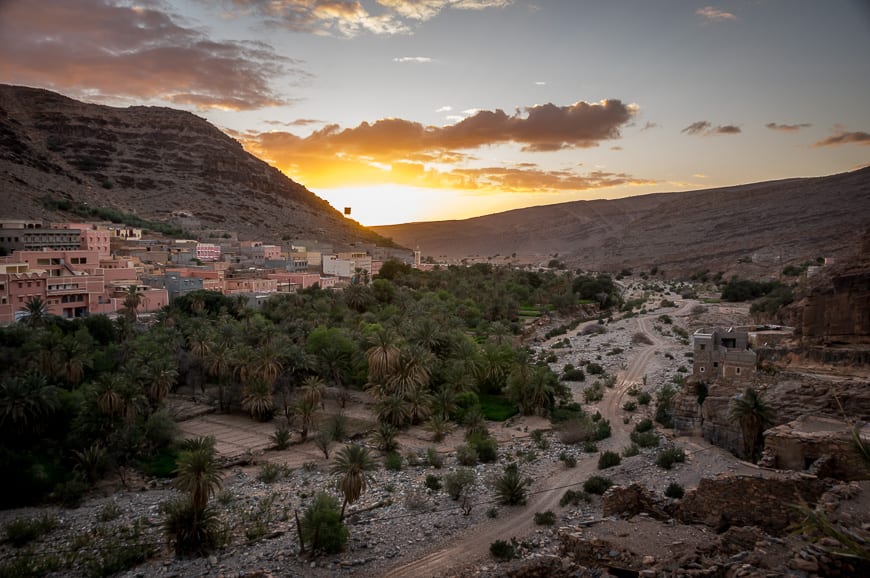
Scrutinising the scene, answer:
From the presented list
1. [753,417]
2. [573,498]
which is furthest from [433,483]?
[753,417]

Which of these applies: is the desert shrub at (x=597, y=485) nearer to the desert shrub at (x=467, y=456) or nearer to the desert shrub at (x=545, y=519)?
the desert shrub at (x=545, y=519)

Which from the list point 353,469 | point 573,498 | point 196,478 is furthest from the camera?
point 573,498

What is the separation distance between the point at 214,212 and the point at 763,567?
125333 mm

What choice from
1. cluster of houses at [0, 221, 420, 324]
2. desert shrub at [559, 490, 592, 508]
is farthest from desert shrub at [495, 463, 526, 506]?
cluster of houses at [0, 221, 420, 324]

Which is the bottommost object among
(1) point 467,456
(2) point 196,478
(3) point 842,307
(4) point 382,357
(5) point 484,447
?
(1) point 467,456

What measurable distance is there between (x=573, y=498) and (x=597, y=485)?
1.01 m

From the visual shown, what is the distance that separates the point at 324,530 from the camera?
14.7 m

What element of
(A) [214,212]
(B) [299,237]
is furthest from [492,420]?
(A) [214,212]

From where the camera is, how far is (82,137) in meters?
128

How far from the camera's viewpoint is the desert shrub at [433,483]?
62.2 feet

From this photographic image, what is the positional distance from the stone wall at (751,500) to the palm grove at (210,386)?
885 cm

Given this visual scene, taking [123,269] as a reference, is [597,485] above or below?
below

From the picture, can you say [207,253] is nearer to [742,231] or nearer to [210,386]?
[210,386]

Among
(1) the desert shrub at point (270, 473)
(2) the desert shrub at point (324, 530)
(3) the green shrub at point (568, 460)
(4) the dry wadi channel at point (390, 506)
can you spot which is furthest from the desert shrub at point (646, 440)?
(1) the desert shrub at point (270, 473)
